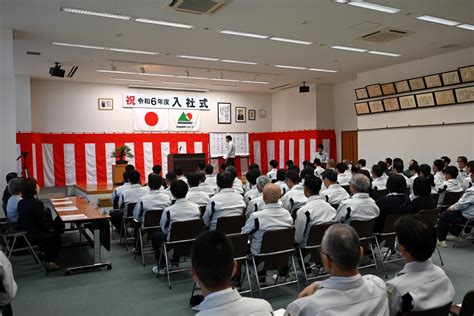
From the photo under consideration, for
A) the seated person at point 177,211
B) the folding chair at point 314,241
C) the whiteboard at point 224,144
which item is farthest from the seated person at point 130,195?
the whiteboard at point 224,144

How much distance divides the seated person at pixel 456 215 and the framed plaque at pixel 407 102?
16.3 feet

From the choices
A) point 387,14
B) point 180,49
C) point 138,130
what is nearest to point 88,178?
point 138,130

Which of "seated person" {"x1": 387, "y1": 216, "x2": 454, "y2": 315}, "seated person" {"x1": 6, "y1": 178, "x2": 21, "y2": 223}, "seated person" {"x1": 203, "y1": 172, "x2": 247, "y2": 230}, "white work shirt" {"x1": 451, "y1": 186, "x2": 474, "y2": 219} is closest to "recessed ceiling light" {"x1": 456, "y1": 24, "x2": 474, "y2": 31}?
"white work shirt" {"x1": 451, "y1": 186, "x2": 474, "y2": 219}

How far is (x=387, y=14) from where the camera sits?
6625 millimetres

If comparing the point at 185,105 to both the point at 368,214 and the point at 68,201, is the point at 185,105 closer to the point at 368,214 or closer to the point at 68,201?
the point at 68,201

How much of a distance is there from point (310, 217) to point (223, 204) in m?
1.18

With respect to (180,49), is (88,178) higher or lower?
lower

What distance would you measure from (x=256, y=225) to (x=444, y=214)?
12.0ft

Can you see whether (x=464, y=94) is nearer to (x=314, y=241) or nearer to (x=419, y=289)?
(x=314, y=241)

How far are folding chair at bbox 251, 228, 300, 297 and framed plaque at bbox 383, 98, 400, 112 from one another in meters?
8.67

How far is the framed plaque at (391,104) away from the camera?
1099cm

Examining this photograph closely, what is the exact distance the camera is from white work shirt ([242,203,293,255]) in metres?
A: 3.72

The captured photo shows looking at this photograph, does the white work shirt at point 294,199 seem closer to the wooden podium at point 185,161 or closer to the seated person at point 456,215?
the seated person at point 456,215

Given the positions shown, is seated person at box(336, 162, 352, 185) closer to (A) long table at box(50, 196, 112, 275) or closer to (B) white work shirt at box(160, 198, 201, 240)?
(B) white work shirt at box(160, 198, 201, 240)
